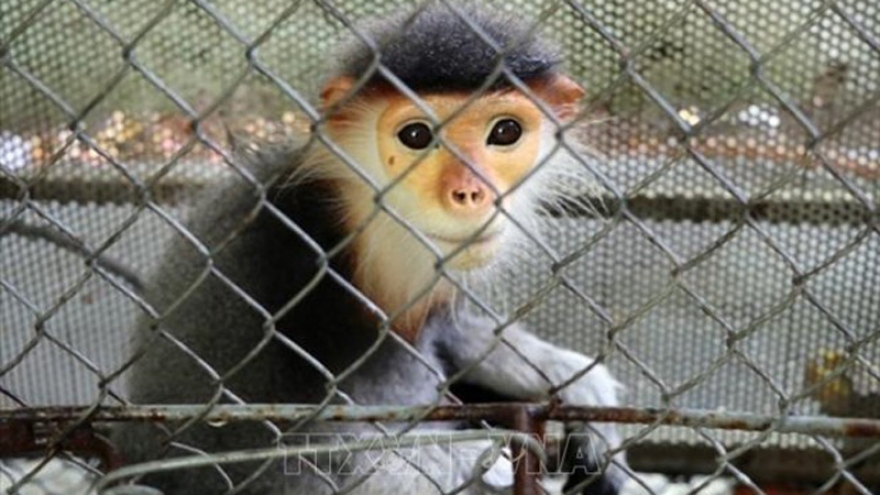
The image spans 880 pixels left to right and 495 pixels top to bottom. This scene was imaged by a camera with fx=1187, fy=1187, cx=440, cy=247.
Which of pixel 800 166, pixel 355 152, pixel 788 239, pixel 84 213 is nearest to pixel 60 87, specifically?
pixel 84 213

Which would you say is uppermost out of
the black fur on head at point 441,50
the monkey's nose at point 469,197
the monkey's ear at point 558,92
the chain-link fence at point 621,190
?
the chain-link fence at point 621,190

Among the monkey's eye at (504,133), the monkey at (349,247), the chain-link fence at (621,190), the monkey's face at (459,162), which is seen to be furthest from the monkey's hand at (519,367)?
the monkey's eye at (504,133)

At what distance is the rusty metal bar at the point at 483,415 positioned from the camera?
1756 millimetres

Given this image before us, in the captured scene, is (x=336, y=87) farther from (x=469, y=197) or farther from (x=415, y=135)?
(x=469, y=197)

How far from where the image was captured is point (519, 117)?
7.36 ft

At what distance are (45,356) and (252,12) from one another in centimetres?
107

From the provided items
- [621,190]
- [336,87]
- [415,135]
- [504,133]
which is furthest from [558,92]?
[621,190]

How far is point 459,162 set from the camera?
2012 millimetres

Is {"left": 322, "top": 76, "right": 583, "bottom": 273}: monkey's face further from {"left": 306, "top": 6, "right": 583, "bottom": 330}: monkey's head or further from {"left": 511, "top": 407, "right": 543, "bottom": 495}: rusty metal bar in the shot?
{"left": 511, "top": 407, "right": 543, "bottom": 495}: rusty metal bar

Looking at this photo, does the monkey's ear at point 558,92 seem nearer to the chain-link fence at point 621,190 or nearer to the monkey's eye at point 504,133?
the monkey's eye at point 504,133

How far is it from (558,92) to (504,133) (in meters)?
0.14

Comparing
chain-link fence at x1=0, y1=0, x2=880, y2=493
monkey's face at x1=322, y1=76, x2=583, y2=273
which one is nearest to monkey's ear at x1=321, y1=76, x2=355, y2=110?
monkey's face at x1=322, y1=76, x2=583, y2=273

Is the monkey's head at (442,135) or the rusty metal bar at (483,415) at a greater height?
the monkey's head at (442,135)

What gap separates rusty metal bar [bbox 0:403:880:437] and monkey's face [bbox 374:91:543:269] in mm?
308
